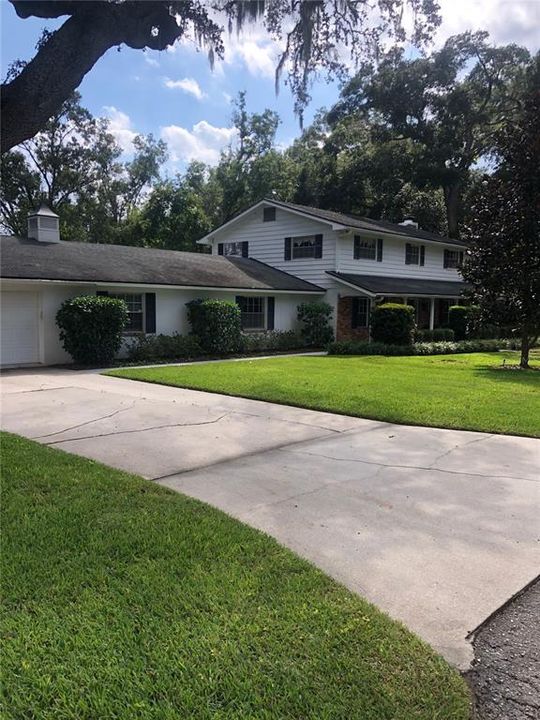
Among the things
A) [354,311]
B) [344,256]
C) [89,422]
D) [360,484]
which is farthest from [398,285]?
[360,484]

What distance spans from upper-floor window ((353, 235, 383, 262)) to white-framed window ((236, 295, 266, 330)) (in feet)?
16.0

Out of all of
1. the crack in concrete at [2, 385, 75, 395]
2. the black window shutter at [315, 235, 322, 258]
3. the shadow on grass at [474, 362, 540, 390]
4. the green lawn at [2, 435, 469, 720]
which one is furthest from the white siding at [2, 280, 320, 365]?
the green lawn at [2, 435, 469, 720]

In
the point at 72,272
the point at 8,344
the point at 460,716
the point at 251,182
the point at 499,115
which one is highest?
the point at 499,115

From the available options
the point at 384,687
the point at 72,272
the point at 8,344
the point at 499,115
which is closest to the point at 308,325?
the point at 72,272

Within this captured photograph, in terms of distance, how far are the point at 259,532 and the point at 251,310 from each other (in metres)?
16.9

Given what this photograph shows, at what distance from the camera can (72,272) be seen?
595 inches

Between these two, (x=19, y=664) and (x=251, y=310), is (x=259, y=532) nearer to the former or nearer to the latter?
(x=19, y=664)

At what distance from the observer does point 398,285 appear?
896 inches

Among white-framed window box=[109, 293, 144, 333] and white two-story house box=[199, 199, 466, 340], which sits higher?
white two-story house box=[199, 199, 466, 340]

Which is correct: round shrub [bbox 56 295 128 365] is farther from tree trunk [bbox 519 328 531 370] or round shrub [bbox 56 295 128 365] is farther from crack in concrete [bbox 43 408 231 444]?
tree trunk [bbox 519 328 531 370]

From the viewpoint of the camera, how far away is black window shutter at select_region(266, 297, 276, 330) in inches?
815

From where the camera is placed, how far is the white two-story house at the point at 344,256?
71.3 feet

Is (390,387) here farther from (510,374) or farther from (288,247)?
(288,247)

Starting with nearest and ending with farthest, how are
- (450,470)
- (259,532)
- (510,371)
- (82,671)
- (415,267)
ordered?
(82,671) < (259,532) < (450,470) < (510,371) < (415,267)
